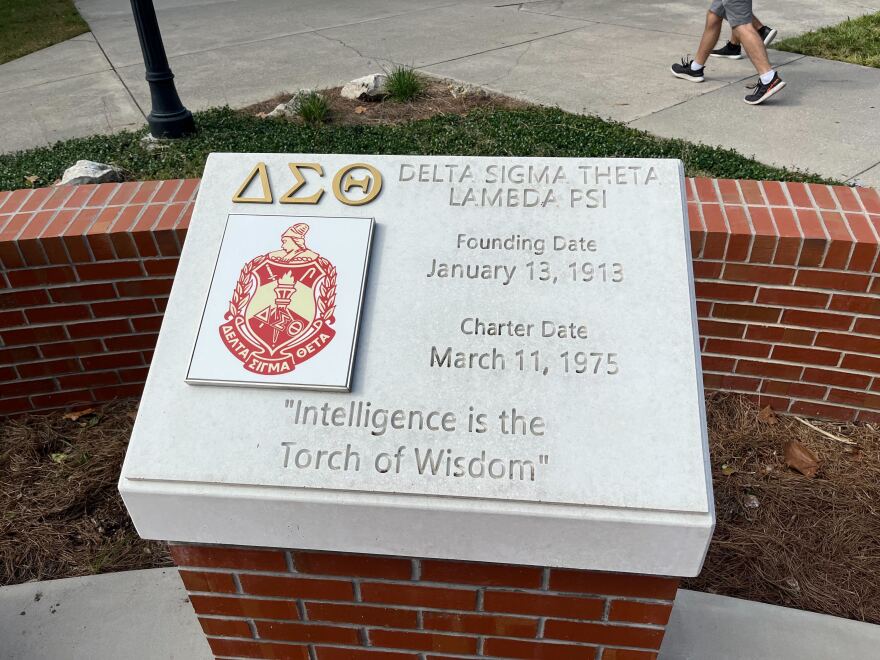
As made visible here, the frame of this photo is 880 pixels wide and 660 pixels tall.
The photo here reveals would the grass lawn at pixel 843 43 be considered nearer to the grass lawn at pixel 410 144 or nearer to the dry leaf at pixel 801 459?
the grass lawn at pixel 410 144

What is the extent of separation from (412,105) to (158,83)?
1.72 m

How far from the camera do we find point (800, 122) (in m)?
4.83

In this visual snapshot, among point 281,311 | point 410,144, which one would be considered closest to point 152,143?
point 410,144

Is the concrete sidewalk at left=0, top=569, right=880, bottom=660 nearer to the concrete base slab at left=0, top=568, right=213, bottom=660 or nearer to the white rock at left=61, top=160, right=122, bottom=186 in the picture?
the concrete base slab at left=0, top=568, right=213, bottom=660

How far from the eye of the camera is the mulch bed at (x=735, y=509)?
2.31 metres

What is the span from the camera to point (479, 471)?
1489 millimetres

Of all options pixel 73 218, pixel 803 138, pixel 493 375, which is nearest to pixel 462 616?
pixel 493 375

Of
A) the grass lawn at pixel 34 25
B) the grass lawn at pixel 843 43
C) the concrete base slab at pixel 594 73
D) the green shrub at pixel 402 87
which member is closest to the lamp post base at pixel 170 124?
the green shrub at pixel 402 87

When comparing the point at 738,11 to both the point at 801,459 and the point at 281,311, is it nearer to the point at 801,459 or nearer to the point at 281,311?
the point at 801,459

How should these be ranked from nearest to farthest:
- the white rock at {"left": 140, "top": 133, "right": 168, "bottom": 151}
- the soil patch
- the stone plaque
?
the stone plaque < the white rock at {"left": 140, "top": 133, "right": 168, "bottom": 151} < the soil patch

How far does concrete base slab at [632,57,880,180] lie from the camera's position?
4.32m

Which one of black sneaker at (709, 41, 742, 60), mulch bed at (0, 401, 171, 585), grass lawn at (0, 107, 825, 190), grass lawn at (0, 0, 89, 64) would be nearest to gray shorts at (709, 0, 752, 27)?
black sneaker at (709, 41, 742, 60)

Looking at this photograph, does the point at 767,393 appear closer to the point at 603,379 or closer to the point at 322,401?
the point at 603,379

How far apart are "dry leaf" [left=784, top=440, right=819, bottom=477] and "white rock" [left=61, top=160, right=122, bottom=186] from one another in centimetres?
358
